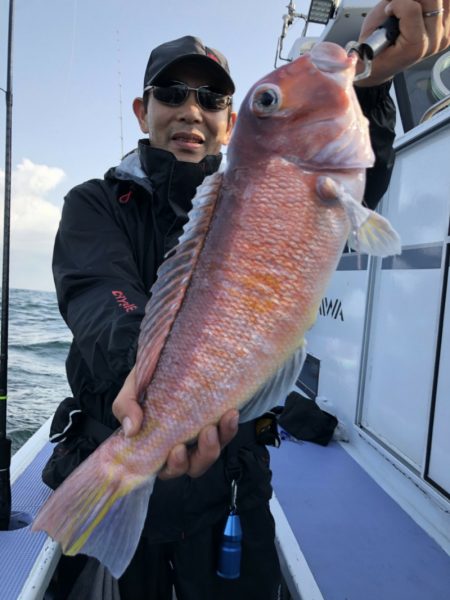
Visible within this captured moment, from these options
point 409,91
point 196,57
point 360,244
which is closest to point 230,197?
point 360,244

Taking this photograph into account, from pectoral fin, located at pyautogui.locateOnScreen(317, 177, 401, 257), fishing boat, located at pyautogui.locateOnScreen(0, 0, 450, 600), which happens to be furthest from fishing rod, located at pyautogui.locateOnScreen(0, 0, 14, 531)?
pectoral fin, located at pyautogui.locateOnScreen(317, 177, 401, 257)

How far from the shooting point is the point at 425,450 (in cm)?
267

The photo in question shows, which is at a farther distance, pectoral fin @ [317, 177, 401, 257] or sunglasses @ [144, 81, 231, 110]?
sunglasses @ [144, 81, 231, 110]

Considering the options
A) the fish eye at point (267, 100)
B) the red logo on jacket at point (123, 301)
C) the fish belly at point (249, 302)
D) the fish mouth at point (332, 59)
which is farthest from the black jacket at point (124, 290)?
the fish eye at point (267, 100)

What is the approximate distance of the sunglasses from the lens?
1953 millimetres

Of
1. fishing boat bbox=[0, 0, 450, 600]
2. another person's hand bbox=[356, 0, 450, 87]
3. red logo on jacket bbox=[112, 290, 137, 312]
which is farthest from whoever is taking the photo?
fishing boat bbox=[0, 0, 450, 600]

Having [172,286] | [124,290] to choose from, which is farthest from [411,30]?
[124,290]

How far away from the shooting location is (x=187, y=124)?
1.99 m

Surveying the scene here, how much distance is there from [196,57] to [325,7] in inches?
140

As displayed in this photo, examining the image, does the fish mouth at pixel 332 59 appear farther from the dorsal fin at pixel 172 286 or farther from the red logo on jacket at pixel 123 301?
the red logo on jacket at pixel 123 301

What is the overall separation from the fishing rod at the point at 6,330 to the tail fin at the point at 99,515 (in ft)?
4.05

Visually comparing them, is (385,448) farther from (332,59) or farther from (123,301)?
(332,59)

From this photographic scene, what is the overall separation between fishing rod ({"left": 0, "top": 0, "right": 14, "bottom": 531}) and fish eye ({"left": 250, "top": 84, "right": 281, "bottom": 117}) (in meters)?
1.86

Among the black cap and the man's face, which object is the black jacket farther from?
the black cap
